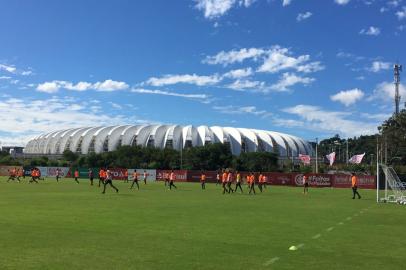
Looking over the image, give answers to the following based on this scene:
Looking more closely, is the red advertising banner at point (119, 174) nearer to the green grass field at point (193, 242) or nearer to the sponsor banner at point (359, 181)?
the sponsor banner at point (359, 181)

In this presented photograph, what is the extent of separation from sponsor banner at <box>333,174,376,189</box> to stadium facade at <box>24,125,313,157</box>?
88.2 metres

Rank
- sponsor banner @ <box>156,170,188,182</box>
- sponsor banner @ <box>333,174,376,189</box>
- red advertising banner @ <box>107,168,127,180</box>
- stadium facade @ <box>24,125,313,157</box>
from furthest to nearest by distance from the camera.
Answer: stadium facade @ <box>24,125,313,157</box> → sponsor banner @ <box>156,170,188,182</box> → red advertising banner @ <box>107,168,127,180</box> → sponsor banner @ <box>333,174,376,189</box>

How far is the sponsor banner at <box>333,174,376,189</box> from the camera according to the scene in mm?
64938

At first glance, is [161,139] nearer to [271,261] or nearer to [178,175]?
[178,175]

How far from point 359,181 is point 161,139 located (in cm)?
10088

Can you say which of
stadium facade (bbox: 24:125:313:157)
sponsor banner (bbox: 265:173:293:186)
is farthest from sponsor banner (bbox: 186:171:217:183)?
stadium facade (bbox: 24:125:313:157)

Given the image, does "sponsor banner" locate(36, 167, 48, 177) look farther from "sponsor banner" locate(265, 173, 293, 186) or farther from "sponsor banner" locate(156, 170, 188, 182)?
"sponsor banner" locate(265, 173, 293, 186)

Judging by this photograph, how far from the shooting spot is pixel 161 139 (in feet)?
527

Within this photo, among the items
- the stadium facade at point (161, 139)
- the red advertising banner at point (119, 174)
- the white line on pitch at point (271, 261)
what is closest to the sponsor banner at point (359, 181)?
the red advertising banner at point (119, 174)

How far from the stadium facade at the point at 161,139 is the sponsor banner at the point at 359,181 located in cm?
8822

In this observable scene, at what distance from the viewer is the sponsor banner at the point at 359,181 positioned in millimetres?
64938

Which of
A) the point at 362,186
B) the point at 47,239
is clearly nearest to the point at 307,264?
the point at 47,239

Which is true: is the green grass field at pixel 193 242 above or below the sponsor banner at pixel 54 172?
below

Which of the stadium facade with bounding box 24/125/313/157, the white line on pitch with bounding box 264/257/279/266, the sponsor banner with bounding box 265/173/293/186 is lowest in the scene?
the white line on pitch with bounding box 264/257/279/266
